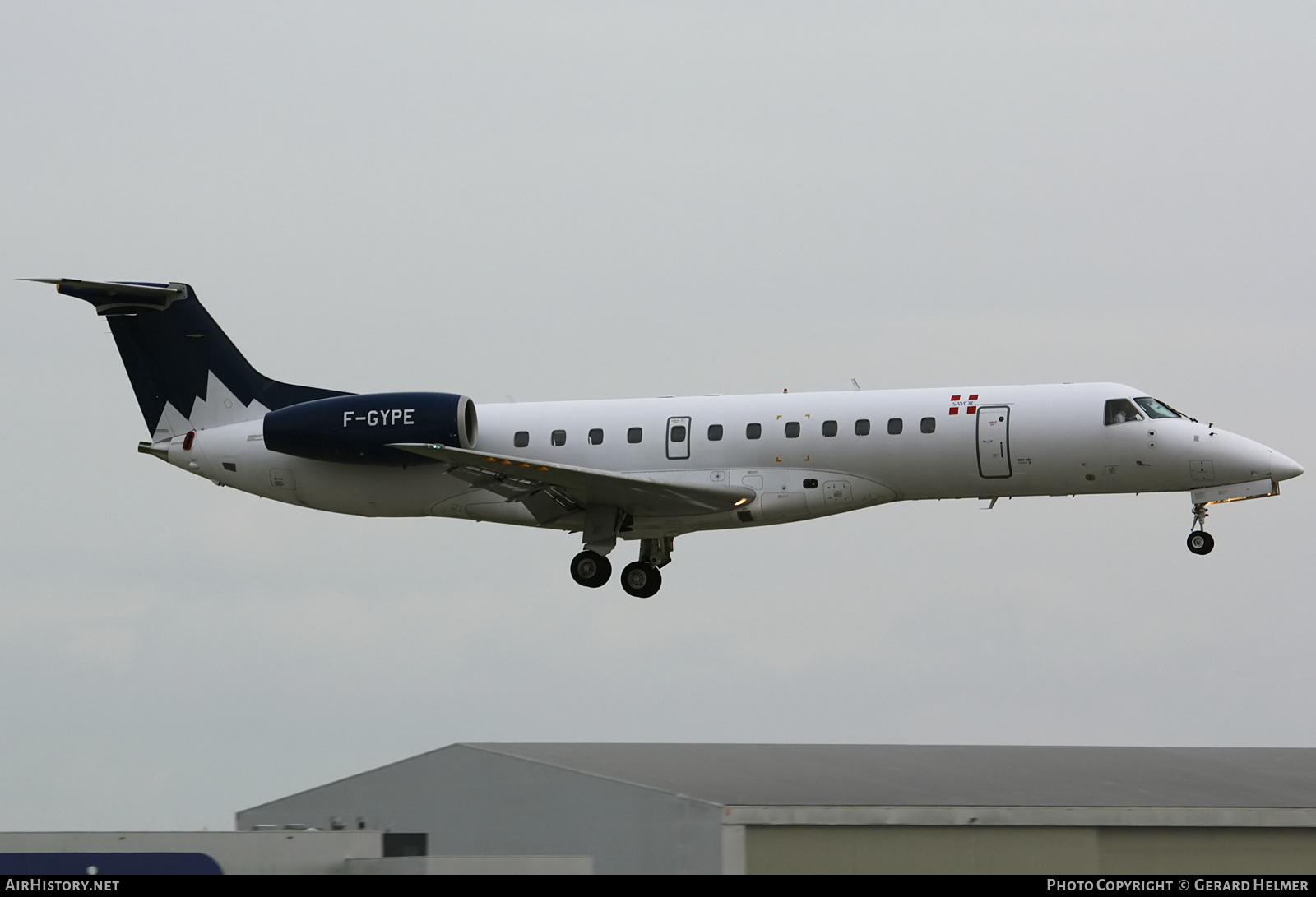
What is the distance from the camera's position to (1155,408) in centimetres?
3331

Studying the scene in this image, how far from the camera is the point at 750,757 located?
34.9 m

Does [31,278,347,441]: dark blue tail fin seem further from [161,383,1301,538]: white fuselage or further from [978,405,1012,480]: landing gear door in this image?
[978,405,1012,480]: landing gear door

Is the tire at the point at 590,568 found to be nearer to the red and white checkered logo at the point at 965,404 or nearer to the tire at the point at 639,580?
the tire at the point at 639,580

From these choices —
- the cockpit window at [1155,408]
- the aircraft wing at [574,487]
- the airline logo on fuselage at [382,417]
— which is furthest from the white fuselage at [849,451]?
the airline logo on fuselage at [382,417]

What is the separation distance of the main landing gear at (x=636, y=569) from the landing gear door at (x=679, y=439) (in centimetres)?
246

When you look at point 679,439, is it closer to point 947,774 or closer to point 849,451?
point 849,451

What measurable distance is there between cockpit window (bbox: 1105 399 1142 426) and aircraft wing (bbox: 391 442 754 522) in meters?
6.36

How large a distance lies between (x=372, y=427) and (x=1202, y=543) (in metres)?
15.1

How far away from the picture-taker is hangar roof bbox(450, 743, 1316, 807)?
3094 centimetres

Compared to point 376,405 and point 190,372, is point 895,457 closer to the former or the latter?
point 376,405

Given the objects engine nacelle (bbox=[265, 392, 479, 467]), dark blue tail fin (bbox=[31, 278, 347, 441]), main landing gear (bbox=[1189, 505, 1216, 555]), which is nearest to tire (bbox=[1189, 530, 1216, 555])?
main landing gear (bbox=[1189, 505, 1216, 555])

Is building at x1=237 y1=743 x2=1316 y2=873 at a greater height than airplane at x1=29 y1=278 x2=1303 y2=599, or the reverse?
airplane at x1=29 y1=278 x2=1303 y2=599
